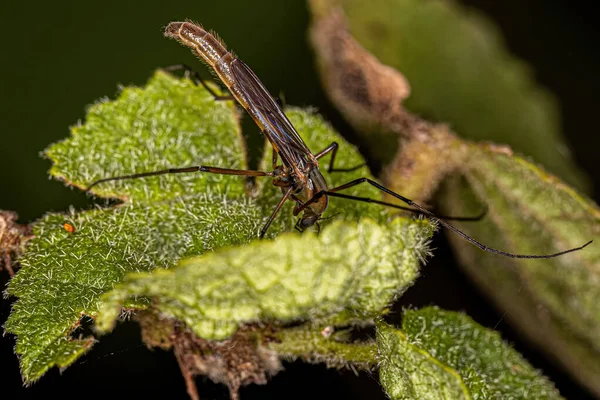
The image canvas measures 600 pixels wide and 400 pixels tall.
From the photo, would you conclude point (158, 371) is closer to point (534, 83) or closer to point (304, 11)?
point (304, 11)

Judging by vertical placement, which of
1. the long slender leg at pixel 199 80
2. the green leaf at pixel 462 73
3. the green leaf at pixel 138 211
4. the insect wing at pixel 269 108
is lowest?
the green leaf at pixel 138 211

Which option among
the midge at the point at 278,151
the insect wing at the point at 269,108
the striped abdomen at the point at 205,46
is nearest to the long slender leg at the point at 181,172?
the midge at the point at 278,151

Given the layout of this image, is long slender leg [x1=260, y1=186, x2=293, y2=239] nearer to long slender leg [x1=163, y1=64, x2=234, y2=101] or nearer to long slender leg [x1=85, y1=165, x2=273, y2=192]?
long slender leg [x1=85, y1=165, x2=273, y2=192]

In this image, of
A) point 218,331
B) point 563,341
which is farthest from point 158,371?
point 563,341

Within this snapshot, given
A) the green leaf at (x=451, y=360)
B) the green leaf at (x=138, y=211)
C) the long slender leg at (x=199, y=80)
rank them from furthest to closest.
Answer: the long slender leg at (x=199, y=80) < the green leaf at (x=138, y=211) < the green leaf at (x=451, y=360)

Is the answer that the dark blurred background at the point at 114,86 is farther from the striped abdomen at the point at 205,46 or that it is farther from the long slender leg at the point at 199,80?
the striped abdomen at the point at 205,46

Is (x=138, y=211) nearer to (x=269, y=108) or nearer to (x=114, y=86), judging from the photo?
(x=269, y=108)
